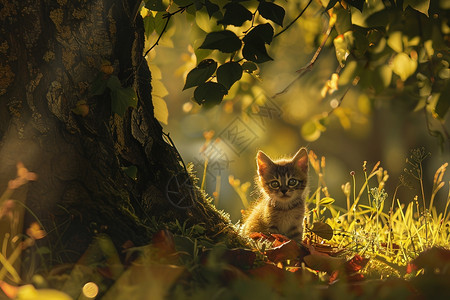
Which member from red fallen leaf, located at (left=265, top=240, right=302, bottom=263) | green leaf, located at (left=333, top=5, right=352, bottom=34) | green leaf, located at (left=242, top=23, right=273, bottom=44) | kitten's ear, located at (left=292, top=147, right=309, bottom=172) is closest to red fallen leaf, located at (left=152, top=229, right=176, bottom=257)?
red fallen leaf, located at (left=265, top=240, right=302, bottom=263)

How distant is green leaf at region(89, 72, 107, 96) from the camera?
1.82 meters

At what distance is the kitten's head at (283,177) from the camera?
3414mm

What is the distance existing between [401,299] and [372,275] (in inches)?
36.8

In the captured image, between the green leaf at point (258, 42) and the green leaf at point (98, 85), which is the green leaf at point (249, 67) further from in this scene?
the green leaf at point (98, 85)

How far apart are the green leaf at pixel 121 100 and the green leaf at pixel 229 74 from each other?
1.16ft

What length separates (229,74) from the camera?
6.24 ft

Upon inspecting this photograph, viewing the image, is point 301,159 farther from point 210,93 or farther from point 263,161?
point 210,93

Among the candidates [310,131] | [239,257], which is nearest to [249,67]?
[239,257]

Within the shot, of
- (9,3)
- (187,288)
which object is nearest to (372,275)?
(187,288)

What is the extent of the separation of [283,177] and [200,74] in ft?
5.49

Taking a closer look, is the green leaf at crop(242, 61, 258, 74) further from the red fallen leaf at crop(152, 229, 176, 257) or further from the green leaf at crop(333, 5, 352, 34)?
the red fallen leaf at crop(152, 229, 176, 257)

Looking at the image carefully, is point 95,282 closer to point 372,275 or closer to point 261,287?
point 261,287

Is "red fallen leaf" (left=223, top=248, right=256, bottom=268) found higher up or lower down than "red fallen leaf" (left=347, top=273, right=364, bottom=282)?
higher up

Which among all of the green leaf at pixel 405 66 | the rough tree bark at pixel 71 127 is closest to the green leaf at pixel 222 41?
the rough tree bark at pixel 71 127
